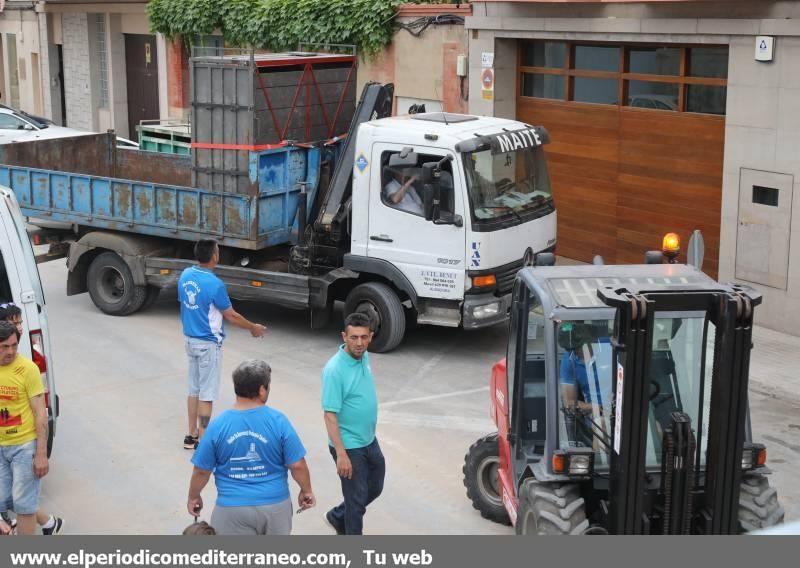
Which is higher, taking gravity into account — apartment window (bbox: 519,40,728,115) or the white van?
apartment window (bbox: 519,40,728,115)

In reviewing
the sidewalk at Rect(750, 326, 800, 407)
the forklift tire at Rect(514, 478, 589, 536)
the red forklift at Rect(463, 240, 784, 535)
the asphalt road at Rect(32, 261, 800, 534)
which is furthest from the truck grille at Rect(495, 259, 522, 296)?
the forklift tire at Rect(514, 478, 589, 536)

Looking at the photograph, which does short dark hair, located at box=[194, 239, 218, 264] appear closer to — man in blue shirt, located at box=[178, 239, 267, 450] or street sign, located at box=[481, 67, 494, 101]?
man in blue shirt, located at box=[178, 239, 267, 450]

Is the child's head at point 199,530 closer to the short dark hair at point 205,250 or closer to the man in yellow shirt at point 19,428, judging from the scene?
the man in yellow shirt at point 19,428

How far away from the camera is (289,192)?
13.2 metres

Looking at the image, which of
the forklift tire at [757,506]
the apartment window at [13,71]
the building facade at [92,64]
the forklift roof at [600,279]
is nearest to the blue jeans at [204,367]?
the forklift roof at [600,279]

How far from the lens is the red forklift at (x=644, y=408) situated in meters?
6.09

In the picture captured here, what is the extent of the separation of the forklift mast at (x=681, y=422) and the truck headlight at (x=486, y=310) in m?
5.64

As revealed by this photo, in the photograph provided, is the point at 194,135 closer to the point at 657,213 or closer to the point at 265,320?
the point at 265,320

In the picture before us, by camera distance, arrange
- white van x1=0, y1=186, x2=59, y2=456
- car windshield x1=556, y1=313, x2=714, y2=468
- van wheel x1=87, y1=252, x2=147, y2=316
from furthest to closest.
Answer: van wheel x1=87, y1=252, x2=147, y2=316 → white van x1=0, y1=186, x2=59, y2=456 → car windshield x1=556, y1=313, x2=714, y2=468

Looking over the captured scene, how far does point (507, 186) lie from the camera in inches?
479

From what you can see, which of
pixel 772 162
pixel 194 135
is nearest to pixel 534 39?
pixel 772 162

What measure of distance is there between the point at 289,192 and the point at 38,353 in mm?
5152

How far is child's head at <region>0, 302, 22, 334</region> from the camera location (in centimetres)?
781

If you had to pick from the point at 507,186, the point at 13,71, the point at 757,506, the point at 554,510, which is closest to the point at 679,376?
the point at 757,506
